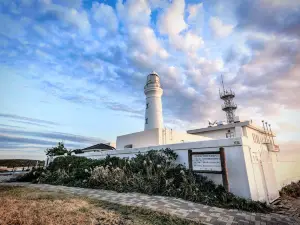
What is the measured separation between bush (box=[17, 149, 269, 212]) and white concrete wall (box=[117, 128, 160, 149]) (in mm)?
3615

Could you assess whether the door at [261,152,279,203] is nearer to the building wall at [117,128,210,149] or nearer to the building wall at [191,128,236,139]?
the building wall at [117,128,210,149]

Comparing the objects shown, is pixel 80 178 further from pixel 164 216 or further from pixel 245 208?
pixel 245 208

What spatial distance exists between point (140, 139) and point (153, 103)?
4357 mm

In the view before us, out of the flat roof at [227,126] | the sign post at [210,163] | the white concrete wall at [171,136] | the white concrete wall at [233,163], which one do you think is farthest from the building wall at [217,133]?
the sign post at [210,163]

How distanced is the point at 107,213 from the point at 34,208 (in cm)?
162

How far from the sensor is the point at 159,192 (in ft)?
20.4

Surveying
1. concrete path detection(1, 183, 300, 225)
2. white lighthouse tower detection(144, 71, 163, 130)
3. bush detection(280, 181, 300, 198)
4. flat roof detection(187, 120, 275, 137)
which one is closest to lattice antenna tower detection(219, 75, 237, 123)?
flat roof detection(187, 120, 275, 137)

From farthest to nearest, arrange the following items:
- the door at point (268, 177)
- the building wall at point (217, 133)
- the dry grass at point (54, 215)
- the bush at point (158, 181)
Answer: the building wall at point (217, 133) → the door at point (268, 177) → the bush at point (158, 181) → the dry grass at point (54, 215)

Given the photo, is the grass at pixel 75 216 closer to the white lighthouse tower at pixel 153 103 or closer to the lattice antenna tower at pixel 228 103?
the white lighthouse tower at pixel 153 103

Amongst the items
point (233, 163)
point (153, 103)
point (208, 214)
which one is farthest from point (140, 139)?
point (208, 214)

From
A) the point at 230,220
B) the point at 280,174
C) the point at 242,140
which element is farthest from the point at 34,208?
the point at 280,174

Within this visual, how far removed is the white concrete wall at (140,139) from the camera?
493 inches

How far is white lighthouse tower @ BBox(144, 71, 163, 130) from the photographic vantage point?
1608 centimetres

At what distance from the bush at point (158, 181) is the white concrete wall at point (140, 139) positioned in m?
3.61
